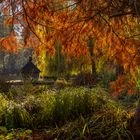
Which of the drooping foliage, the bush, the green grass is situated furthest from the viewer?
the bush

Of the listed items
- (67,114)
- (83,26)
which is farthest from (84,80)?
(83,26)

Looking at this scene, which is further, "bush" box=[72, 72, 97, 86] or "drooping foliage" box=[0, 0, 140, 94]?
"bush" box=[72, 72, 97, 86]

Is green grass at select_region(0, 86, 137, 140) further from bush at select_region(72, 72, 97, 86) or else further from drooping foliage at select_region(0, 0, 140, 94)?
bush at select_region(72, 72, 97, 86)

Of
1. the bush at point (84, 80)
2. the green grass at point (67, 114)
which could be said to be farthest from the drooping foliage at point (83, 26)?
the bush at point (84, 80)

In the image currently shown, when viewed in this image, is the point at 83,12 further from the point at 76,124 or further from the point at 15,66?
the point at 15,66

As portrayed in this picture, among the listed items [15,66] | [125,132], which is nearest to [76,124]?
[125,132]

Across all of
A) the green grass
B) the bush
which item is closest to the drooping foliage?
the green grass

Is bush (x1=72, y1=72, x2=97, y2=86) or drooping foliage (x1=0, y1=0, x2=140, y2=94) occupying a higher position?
drooping foliage (x1=0, y1=0, x2=140, y2=94)

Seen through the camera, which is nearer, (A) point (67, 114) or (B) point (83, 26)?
(B) point (83, 26)

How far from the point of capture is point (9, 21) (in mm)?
5645

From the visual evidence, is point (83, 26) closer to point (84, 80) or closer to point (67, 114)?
point (67, 114)

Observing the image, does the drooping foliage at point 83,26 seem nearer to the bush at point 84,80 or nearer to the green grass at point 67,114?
the green grass at point 67,114

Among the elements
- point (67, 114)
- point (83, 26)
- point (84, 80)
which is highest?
point (83, 26)

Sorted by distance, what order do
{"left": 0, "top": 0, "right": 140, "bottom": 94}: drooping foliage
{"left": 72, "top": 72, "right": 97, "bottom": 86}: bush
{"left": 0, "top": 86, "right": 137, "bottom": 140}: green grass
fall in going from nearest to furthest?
{"left": 0, "top": 0, "right": 140, "bottom": 94}: drooping foliage
{"left": 0, "top": 86, "right": 137, "bottom": 140}: green grass
{"left": 72, "top": 72, "right": 97, "bottom": 86}: bush
